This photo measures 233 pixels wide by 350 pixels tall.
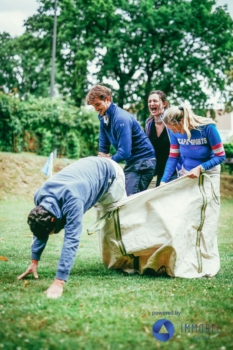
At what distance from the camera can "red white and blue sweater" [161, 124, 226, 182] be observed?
5.20 m

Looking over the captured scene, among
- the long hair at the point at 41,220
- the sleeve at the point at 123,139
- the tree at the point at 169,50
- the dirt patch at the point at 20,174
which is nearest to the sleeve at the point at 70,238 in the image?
the long hair at the point at 41,220

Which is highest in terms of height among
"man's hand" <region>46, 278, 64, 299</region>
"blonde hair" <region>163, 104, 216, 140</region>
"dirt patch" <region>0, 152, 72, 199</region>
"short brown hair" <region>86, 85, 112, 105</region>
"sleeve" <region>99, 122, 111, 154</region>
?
"short brown hair" <region>86, 85, 112, 105</region>

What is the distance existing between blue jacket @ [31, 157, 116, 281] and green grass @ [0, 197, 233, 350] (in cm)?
38

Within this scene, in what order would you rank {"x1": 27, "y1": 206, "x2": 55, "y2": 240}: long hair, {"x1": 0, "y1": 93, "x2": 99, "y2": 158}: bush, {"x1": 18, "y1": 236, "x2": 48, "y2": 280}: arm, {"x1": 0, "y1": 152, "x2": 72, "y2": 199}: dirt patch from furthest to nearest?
{"x1": 0, "y1": 93, "x2": 99, "y2": 158}: bush
{"x1": 0, "y1": 152, "x2": 72, "y2": 199}: dirt patch
{"x1": 18, "y1": 236, "x2": 48, "y2": 280}: arm
{"x1": 27, "y1": 206, "x2": 55, "y2": 240}: long hair

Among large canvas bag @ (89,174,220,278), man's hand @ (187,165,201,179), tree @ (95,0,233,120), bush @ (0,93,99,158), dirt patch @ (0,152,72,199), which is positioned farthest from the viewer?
tree @ (95,0,233,120)

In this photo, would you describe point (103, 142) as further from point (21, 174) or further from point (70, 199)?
point (21, 174)

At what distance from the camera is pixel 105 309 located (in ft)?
12.3

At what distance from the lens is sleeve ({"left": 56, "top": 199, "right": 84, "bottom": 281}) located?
4.01 meters

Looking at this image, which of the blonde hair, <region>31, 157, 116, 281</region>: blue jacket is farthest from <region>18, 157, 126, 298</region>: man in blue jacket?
the blonde hair

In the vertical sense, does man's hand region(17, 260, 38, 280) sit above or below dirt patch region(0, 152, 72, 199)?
above

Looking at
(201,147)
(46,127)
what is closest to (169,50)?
(46,127)

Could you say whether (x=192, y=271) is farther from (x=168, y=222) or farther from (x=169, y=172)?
(x=169, y=172)

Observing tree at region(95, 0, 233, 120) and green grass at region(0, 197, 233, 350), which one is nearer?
green grass at region(0, 197, 233, 350)

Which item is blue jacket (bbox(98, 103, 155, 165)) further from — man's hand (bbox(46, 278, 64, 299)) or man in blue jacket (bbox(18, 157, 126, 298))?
man's hand (bbox(46, 278, 64, 299))
